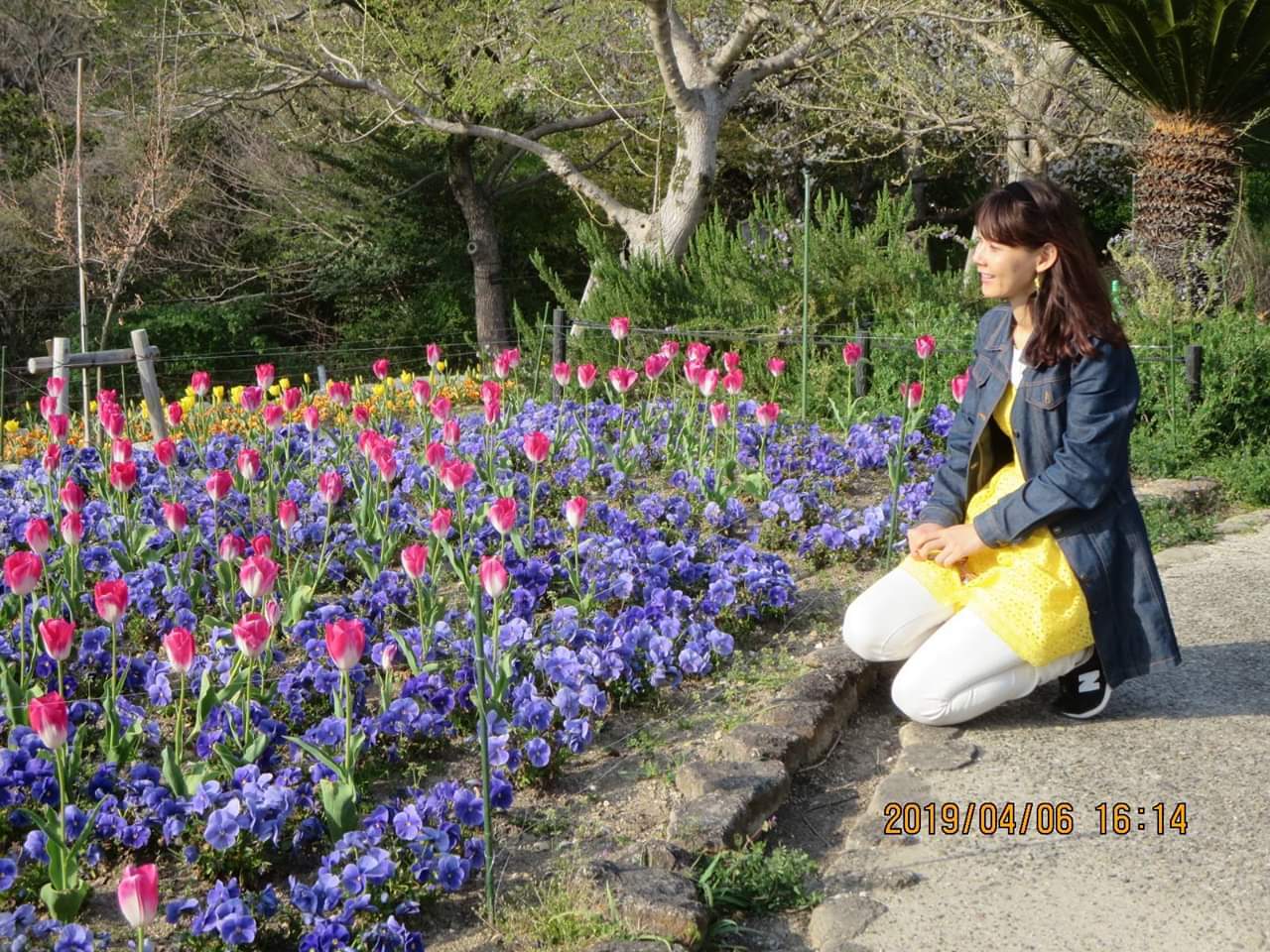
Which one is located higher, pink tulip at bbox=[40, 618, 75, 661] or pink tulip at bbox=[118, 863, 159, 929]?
pink tulip at bbox=[40, 618, 75, 661]

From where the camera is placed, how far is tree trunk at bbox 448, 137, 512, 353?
55.6 feet

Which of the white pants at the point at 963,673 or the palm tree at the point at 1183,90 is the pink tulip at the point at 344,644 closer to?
the white pants at the point at 963,673

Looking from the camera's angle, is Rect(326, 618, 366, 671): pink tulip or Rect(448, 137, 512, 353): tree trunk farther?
Rect(448, 137, 512, 353): tree trunk

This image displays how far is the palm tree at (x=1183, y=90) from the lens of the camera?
27.7 ft

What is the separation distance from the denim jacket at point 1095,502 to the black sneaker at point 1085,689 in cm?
11

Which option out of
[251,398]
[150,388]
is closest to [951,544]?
[251,398]

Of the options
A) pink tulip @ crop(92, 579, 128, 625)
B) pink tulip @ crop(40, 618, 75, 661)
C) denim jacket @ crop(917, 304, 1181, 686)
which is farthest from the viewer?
denim jacket @ crop(917, 304, 1181, 686)

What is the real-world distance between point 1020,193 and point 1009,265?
0.17 meters

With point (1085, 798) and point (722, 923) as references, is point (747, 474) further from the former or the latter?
point (722, 923)

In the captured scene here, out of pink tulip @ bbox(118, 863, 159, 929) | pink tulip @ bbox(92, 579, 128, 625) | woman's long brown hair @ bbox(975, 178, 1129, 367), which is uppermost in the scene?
A: woman's long brown hair @ bbox(975, 178, 1129, 367)

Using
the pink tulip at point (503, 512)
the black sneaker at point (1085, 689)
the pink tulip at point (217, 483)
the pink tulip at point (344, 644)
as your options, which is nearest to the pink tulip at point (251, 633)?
the pink tulip at point (344, 644)

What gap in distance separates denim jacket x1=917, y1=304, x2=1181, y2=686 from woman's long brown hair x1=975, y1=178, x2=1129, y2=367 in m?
0.04

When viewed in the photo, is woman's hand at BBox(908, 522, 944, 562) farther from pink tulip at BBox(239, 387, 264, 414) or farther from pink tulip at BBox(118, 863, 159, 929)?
pink tulip at BBox(239, 387, 264, 414)

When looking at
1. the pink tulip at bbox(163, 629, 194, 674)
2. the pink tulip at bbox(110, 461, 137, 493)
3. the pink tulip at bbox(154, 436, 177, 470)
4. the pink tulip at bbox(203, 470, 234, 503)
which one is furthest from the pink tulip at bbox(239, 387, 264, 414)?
the pink tulip at bbox(163, 629, 194, 674)
